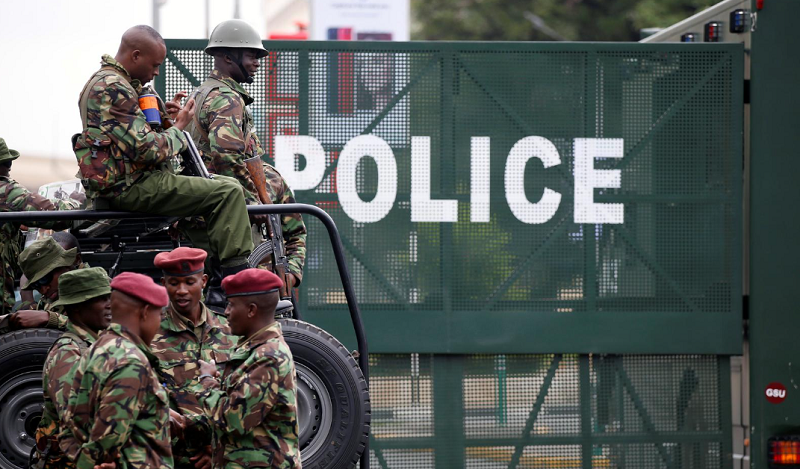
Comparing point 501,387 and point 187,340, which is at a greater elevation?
point 187,340

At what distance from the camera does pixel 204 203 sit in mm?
5078

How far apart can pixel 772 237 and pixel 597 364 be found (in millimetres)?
1538

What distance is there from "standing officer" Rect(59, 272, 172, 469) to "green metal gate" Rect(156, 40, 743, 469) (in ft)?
11.2

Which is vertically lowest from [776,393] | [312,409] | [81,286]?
[776,393]

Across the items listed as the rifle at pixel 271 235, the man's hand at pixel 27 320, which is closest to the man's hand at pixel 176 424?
the man's hand at pixel 27 320

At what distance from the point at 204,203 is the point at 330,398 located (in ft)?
3.77

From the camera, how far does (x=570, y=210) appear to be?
7.55 meters

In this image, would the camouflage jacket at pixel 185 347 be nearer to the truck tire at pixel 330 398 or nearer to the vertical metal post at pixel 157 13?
the truck tire at pixel 330 398

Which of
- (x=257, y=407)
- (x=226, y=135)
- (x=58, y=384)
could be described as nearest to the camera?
(x=257, y=407)

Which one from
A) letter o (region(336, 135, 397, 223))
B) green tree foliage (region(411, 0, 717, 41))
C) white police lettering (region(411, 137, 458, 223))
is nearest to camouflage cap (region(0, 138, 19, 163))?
letter o (region(336, 135, 397, 223))

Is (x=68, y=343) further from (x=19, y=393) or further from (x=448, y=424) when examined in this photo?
(x=448, y=424)

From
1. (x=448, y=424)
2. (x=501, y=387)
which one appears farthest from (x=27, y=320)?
(x=501, y=387)

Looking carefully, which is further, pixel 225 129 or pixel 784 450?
pixel 784 450

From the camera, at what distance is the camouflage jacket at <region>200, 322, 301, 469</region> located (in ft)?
13.8
